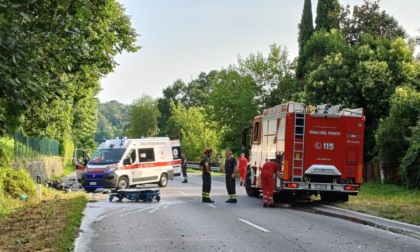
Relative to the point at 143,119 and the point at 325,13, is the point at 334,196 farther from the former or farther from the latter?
the point at 143,119

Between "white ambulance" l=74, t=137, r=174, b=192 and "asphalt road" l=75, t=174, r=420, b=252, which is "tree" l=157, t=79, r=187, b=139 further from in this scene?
"asphalt road" l=75, t=174, r=420, b=252

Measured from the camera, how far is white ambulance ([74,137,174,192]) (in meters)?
26.0

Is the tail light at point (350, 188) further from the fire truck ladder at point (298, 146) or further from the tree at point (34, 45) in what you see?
the tree at point (34, 45)

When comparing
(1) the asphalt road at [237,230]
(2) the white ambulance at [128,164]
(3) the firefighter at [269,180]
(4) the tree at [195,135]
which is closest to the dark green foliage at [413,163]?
(1) the asphalt road at [237,230]

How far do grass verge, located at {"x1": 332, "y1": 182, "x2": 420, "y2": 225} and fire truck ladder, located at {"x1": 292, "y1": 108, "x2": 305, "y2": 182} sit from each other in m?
1.77

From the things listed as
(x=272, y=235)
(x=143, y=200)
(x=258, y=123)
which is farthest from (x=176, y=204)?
(x=272, y=235)

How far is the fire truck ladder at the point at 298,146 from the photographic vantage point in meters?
18.5

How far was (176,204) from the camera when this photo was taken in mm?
19531

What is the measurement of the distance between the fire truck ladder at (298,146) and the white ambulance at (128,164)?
32.8 feet

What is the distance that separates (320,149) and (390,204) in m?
2.97

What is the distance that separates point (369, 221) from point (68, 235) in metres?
7.29

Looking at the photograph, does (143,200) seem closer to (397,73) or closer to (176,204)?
(176,204)

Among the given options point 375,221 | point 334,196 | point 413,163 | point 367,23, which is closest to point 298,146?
point 334,196

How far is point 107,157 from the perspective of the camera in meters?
27.0
